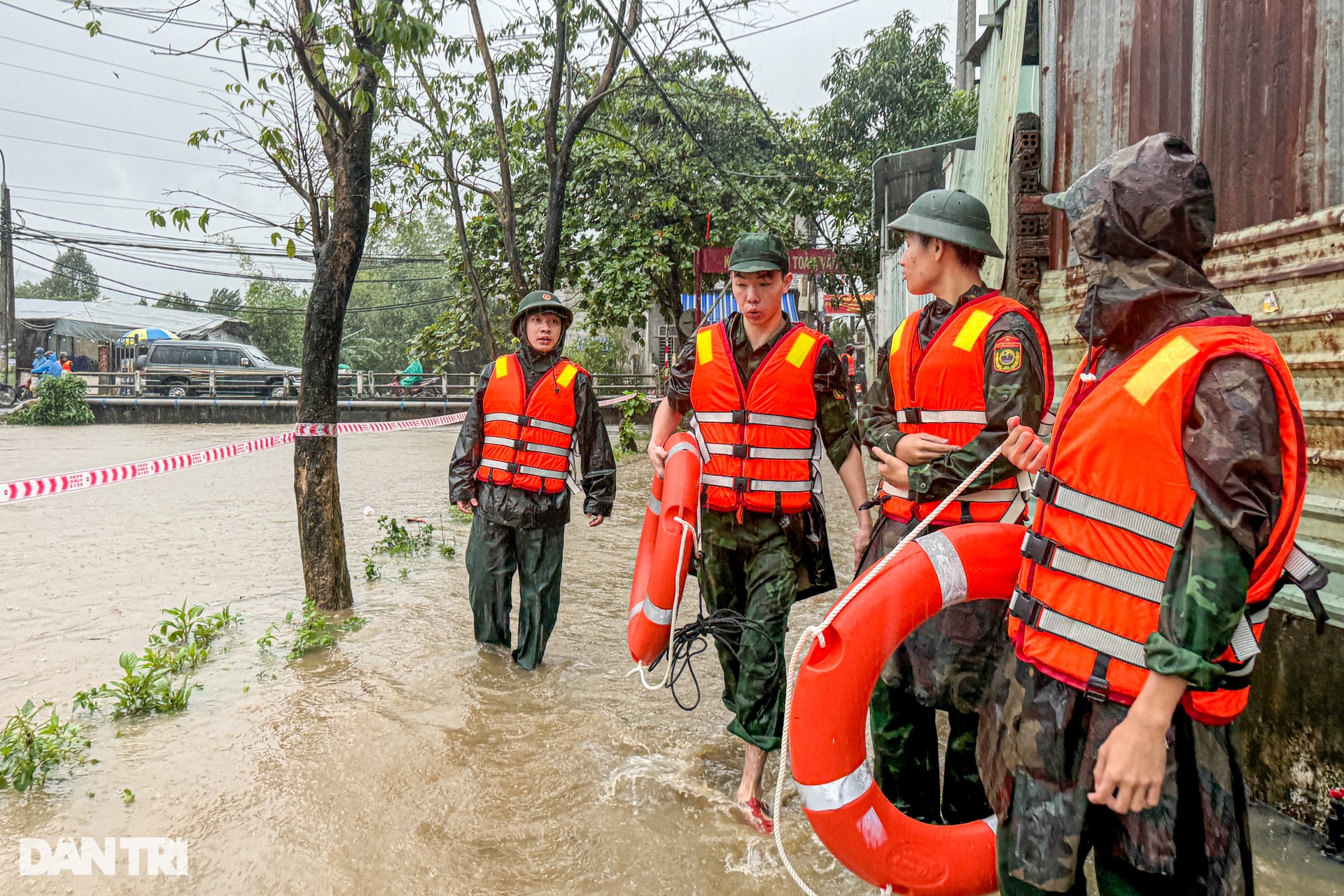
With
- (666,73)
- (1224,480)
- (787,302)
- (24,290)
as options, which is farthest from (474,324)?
(24,290)

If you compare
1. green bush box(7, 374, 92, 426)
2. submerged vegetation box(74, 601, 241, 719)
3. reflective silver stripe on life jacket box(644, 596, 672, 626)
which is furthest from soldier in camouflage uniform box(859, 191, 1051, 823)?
green bush box(7, 374, 92, 426)

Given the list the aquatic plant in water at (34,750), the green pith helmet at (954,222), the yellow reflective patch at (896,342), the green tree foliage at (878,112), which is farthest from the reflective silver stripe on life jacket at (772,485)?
the green tree foliage at (878,112)

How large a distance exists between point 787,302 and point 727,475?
19763 millimetres

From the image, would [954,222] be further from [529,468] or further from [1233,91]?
[529,468]

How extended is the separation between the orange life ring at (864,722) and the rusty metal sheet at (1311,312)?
1717 mm

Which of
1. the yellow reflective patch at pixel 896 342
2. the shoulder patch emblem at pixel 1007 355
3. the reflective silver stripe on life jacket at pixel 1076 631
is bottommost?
the reflective silver stripe on life jacket at pixel 1076 631

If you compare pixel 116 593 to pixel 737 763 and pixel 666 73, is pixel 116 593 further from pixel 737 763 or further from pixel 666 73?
pixel 666 73

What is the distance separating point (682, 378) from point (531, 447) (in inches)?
53.6

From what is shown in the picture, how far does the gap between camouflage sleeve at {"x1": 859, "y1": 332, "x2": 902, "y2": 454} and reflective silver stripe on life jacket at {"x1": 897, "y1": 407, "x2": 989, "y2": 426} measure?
0.06 m

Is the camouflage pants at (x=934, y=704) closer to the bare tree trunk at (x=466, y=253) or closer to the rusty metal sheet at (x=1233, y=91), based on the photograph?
the rusty metal sheet at (x=1233, y=91)

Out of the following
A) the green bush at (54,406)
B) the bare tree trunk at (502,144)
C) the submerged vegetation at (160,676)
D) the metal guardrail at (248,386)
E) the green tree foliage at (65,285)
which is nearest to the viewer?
the submerged vegetation at (160,676)

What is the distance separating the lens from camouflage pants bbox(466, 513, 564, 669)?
485 cm

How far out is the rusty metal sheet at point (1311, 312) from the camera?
3066 millimetres

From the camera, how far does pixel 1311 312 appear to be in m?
3.16
